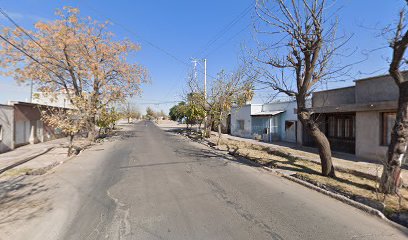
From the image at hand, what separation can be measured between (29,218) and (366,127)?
1364 centimetres

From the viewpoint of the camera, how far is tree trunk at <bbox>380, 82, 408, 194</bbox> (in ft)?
20.3

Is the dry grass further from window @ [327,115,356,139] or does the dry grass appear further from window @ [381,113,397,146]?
window @ [327,115,356,139]

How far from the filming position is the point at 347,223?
4.74 m

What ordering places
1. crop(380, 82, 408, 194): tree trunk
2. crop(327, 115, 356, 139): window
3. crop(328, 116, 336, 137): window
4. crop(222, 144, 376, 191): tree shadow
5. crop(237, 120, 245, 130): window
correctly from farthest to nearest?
1. crop(237, 120, 245, 130): window
2. crop(328, 116, 336, 137): window
3. crop(327, 115, 356, 139): window
4. crop(222, 144, 376, 191): tree shadow
5. crop(380, 82, 408, 194): tree trunk

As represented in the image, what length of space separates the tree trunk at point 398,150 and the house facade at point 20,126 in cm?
1880

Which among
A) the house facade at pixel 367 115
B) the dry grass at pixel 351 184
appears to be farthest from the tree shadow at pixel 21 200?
the house facade at pixel 367 115

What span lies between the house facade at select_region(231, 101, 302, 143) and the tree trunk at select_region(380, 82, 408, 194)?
37.6 feet

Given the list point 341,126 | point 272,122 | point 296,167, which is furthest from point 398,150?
point 272,122

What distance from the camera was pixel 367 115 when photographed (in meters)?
11.9

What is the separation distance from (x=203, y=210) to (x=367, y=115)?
1059cm

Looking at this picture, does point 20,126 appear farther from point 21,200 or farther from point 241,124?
point 241,124

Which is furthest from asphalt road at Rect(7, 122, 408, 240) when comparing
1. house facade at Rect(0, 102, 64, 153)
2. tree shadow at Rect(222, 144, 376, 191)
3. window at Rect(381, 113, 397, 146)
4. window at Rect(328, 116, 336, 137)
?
house facade at Rect(0, 102, 64, 153)

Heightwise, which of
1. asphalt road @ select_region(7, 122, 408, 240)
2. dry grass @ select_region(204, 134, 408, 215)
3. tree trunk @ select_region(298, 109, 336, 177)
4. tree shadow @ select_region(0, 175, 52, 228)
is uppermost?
tree trunk @ select_region(298, 109, 336, 177)

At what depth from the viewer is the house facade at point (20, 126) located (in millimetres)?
15099
